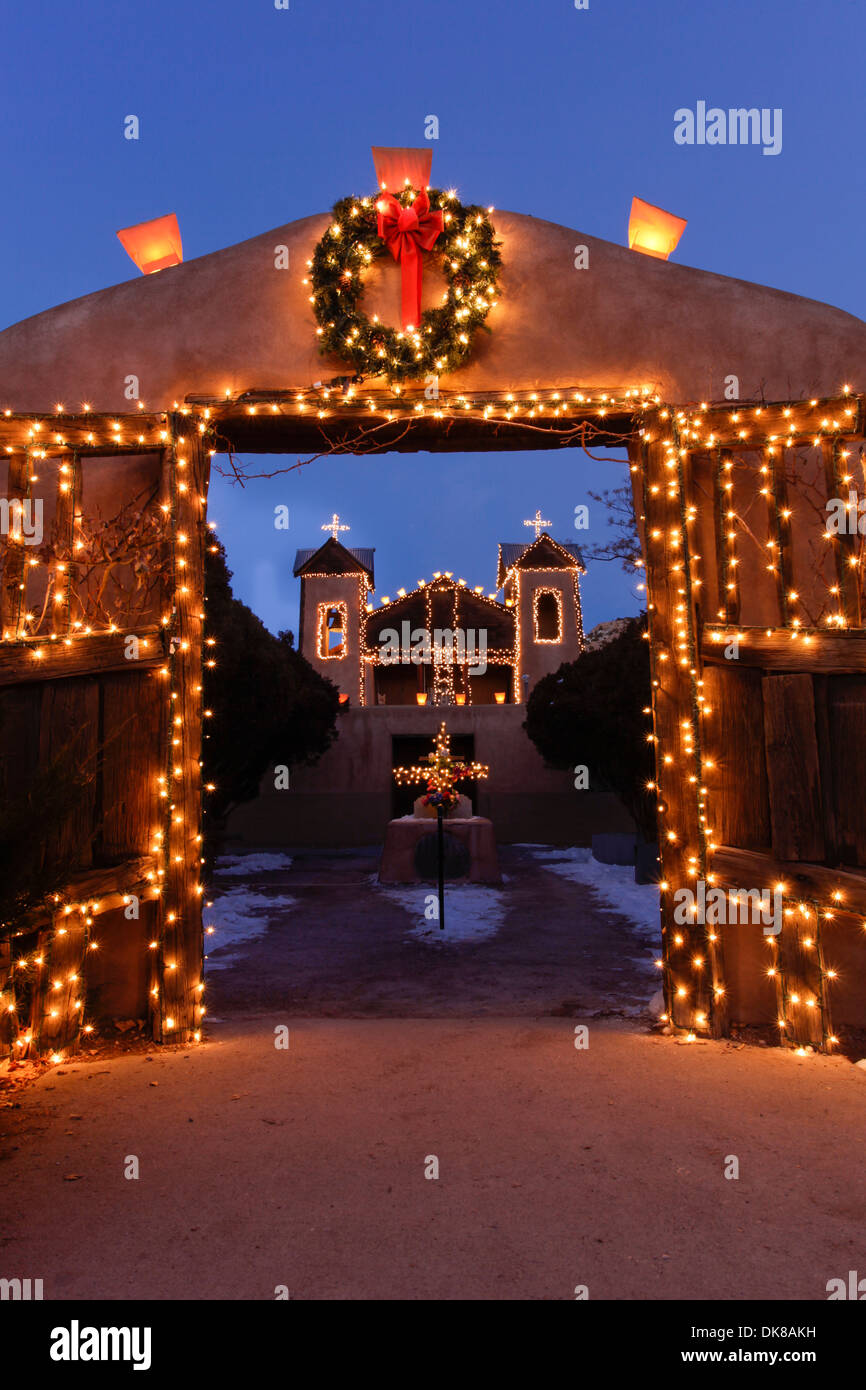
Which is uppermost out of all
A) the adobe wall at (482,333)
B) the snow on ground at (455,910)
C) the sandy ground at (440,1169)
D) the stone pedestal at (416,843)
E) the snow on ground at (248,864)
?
the adobe wall at (482,333)

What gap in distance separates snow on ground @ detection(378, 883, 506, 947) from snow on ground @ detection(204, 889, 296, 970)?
5.58ft

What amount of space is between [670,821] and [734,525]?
6.21 ft

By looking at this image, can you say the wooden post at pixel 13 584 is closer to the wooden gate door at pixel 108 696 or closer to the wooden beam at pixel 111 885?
the wooden gate door at pixel 108 696

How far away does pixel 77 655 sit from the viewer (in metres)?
4.34

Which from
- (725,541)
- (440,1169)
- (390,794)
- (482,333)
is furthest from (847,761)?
(390,794)

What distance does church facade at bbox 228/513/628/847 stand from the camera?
1923 cm

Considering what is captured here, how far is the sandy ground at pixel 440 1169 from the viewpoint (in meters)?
2.32

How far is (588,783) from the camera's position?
733 inches

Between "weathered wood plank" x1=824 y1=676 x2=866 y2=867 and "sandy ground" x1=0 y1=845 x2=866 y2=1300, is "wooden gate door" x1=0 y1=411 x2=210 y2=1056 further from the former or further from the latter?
"weathered wood plank" x1=824 y1=676 x2=866 y2=867

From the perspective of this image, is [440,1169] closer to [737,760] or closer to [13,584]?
[737,760]

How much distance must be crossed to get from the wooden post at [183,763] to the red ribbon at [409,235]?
163 centimetres

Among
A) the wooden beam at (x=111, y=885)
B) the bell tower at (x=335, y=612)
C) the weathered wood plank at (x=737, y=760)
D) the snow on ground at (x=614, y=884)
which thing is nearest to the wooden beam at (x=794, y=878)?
the weathered wood plank at (x=737, y=760)
